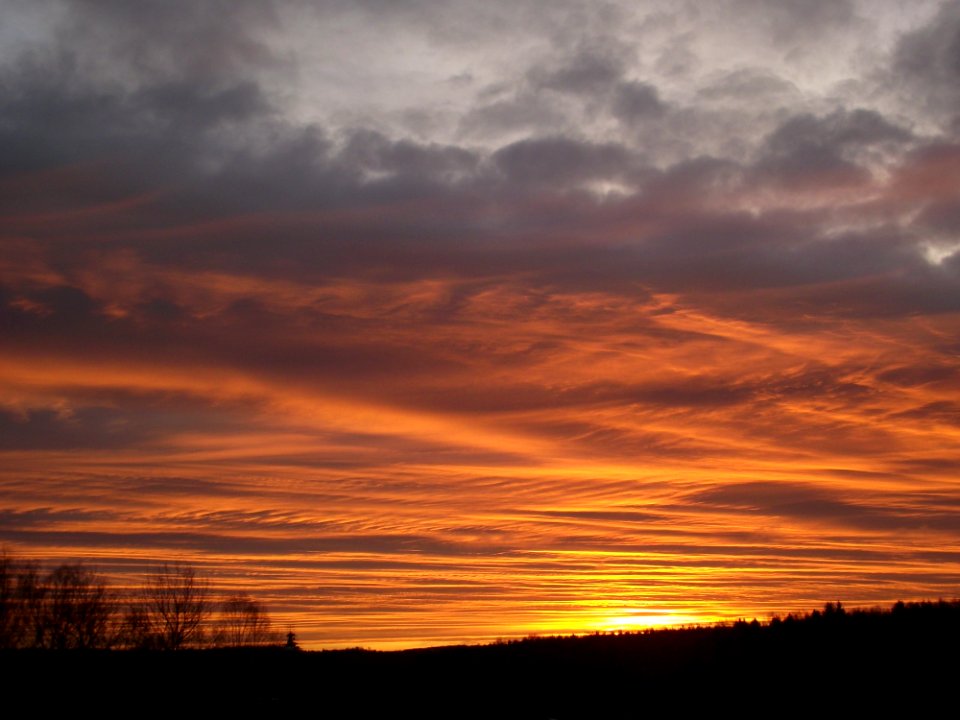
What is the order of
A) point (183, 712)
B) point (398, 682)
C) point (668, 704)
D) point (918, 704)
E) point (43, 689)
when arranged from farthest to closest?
point (398, 682) < point (43, 689) < point (668, 704) < point (183, 712) < point (918, 704)

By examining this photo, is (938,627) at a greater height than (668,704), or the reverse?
(938,627)

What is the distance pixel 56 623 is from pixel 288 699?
3329 inches

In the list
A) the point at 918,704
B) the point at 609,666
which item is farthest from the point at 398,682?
the point at 918,704

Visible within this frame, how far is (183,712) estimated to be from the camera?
124 ft

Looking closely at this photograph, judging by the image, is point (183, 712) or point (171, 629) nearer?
point (183, 712)

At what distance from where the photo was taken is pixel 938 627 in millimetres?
42344

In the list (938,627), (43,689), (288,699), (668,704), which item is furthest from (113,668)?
(938,627)

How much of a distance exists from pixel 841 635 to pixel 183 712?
30.1m

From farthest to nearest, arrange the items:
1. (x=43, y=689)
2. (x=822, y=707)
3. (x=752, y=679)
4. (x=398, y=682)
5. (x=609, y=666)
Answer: (x=609, y=666) < (x=398, y=682) < (x=43, y=689) < (x=752, y=679) < (x=822, y=707)

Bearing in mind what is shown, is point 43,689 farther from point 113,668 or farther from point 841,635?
point 841,635

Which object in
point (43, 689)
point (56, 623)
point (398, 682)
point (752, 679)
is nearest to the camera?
point (752, 679)

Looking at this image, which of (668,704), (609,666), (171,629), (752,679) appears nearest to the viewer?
(668,704)

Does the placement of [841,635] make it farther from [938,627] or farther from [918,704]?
[918,704]

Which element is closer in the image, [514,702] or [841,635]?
[514,702]
